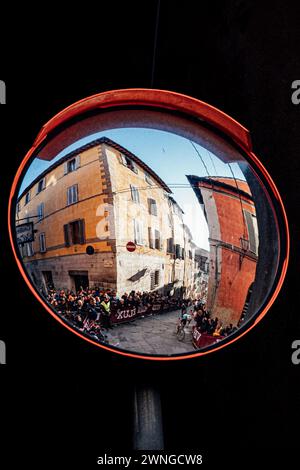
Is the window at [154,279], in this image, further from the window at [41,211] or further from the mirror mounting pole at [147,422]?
the mirror mounting pole at [147,422]

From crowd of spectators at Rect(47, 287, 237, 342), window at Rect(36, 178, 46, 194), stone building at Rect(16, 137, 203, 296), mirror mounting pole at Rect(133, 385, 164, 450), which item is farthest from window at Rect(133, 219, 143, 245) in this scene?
mirror mounting pole at Rect(133, 385, 164, 450)

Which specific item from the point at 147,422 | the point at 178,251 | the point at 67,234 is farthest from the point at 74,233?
the point at 147,422

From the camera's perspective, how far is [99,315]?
29.4 inches

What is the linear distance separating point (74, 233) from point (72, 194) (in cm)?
8

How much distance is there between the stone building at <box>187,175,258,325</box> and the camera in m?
0.76

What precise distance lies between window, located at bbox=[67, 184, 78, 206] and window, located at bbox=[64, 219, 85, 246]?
4 cm

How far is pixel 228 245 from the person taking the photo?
76 cm

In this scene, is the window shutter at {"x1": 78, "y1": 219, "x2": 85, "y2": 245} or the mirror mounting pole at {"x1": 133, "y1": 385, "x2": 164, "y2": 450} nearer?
the window shutter at {"x1": 78, "y1": 219, "x2": 85, "y2": 245}

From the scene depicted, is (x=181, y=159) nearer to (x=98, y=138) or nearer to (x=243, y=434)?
(x=98, y=138)

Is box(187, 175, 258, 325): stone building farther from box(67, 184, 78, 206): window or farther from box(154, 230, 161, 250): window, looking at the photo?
box(67, 184, 78, 206): window

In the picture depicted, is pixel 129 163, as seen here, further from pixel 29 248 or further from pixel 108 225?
pixel 29 248
